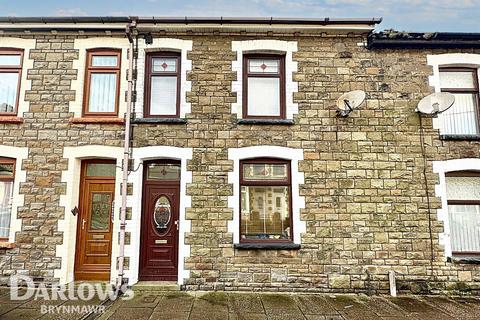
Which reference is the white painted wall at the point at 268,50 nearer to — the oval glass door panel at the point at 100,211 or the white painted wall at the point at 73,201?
the white painted wall at the point at 73,201

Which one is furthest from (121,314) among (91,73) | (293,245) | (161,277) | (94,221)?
(91,73)

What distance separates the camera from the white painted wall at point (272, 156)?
702 cm

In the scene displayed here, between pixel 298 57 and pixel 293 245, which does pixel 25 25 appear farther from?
pixel 293 245

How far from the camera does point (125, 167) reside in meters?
7.06

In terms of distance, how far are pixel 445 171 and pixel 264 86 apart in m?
4.29

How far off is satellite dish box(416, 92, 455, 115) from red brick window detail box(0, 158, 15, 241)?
888 cm

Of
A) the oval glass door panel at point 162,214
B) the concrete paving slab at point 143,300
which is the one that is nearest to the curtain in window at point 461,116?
the oval glass door panel at point 162,214

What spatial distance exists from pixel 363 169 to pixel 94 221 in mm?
5942

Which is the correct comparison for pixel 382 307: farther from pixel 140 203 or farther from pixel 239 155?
pixel 140 203

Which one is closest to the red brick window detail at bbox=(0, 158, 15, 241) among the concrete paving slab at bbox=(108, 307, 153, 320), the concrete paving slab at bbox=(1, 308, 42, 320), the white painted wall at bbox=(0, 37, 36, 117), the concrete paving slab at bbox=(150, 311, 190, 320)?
the white painted wall at bbox=(0, 37, 36, 117)

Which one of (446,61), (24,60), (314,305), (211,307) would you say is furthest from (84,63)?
(446,61)

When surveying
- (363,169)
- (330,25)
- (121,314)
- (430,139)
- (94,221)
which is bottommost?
(121,314)

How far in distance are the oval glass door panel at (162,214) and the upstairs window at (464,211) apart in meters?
6.01

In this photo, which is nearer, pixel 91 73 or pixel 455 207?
pixel 455 207
